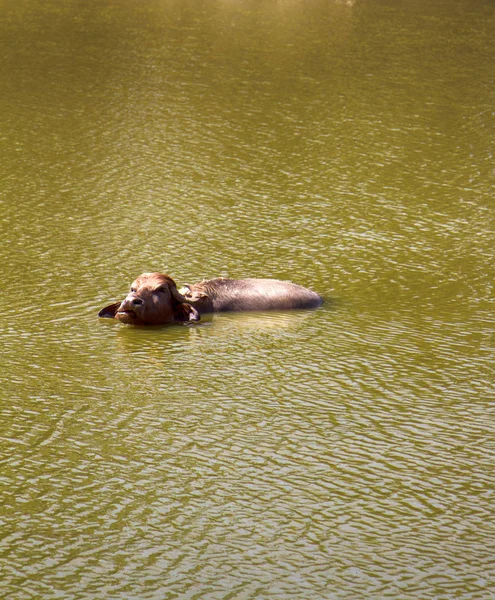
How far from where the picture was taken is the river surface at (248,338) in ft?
10.2

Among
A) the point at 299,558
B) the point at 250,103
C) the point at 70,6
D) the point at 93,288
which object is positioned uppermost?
the point at 70,6

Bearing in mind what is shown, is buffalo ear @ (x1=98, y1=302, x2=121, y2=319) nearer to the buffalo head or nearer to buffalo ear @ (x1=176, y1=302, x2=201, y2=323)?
the buffalo head

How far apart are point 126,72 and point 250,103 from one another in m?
1.33

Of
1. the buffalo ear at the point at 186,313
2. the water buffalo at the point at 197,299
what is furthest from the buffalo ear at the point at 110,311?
the buffalo ear at the point at 186,313

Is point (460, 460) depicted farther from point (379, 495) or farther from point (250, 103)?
point (250, 103)

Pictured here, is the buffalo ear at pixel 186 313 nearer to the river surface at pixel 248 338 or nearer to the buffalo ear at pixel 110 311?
the river surface at pixel 248 338

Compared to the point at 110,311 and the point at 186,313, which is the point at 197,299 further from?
the point at 110,311

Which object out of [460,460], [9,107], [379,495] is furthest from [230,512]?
[9,107]

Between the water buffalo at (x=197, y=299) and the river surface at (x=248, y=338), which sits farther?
the water buffalo at (x=197, y=299)

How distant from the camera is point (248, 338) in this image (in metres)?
4.84

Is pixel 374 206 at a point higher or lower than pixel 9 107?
lower

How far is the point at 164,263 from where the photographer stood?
5.66m

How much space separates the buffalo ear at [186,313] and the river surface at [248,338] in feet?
0.15

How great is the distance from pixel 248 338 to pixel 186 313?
0.32 m
